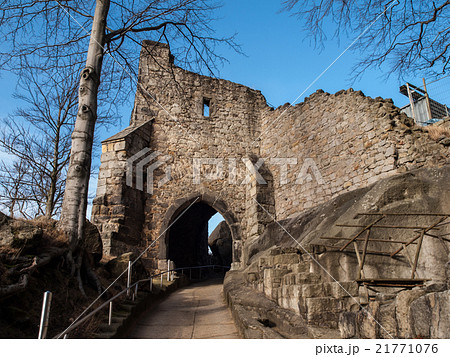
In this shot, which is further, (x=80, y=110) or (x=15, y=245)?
(x=80, y=110)

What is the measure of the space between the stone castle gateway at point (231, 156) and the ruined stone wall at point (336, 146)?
0.03 meters

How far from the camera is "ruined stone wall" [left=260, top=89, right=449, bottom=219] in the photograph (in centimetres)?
765

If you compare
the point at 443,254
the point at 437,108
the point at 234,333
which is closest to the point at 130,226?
the point at 234,333

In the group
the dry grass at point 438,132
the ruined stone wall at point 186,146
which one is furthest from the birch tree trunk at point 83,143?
the dry grass at point 438,132

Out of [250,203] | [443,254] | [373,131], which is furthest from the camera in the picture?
[250,203]

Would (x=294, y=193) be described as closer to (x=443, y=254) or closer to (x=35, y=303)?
(x=443, y=254)

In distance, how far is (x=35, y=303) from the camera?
3.49m

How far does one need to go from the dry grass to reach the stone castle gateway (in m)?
0.28

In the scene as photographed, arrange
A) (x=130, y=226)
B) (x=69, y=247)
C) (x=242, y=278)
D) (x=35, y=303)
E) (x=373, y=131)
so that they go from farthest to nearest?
(x=130, y=226)
(x=373, y=131)
(x=242, y=278)
(x=69, y=247)
(x=35, y=303)

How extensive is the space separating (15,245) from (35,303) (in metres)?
0.65

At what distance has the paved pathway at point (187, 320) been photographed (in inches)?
181

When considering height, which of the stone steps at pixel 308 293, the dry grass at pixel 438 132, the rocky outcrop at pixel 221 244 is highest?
the dry grass at pixel 438 132

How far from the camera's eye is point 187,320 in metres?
5.39

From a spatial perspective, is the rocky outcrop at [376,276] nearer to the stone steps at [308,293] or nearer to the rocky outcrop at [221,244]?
the stone steps at [308,293]
